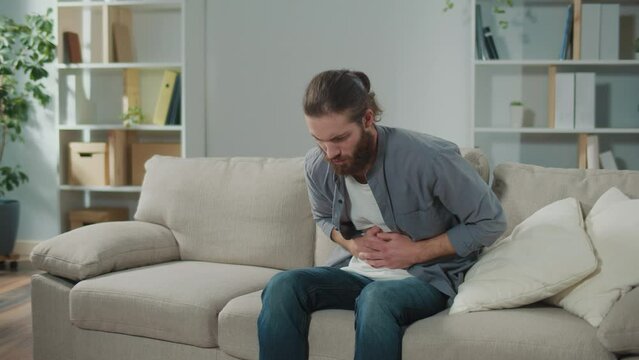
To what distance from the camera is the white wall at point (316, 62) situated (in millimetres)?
4715

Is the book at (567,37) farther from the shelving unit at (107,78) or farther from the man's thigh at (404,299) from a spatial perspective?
the man's thigh at (404,299)

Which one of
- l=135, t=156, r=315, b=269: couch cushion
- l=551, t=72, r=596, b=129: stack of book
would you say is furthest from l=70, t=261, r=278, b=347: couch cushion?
l=551, t=72, r=596, b=129: stack of book

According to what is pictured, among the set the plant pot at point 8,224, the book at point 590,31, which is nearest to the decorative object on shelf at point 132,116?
the plant pot at point 8,224

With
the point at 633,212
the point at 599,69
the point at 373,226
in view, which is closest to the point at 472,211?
the point at 373,226

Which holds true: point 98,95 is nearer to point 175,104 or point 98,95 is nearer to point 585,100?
point 175,104

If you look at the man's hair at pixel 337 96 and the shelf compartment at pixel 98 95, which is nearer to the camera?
the man's hair at pixel 337 96

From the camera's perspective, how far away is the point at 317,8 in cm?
486

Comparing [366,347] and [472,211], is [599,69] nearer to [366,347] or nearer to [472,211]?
[472,211]

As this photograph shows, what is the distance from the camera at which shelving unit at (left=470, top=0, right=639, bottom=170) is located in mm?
4551

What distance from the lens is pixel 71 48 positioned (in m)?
4.98

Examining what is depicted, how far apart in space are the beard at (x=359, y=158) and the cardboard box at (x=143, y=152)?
9.68 ft

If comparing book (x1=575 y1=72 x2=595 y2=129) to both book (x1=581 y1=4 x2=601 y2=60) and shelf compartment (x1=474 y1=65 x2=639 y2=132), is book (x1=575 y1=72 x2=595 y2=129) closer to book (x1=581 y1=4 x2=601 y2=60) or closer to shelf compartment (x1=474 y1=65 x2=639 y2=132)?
book (x1=581 y1=4 x2=601 y2=60)

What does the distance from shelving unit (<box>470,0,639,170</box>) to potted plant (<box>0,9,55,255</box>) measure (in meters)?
2.65

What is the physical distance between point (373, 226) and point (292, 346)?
0.43 metres
